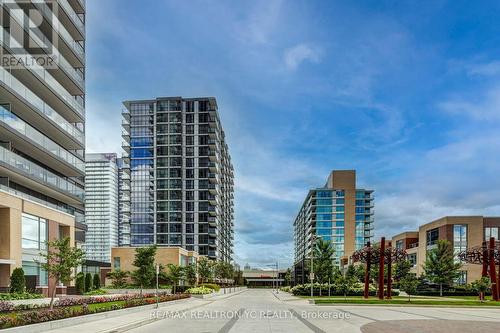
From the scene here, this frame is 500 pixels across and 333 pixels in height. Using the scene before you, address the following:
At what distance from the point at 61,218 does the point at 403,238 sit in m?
78.1

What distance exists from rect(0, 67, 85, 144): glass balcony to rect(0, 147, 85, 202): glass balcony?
542 centimetres

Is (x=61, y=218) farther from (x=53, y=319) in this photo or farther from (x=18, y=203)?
(x=53, y=319)

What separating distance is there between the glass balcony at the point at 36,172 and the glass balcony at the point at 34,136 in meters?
2.23

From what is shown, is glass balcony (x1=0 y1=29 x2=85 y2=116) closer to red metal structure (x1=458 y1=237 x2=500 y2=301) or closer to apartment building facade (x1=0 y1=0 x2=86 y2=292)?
apartment building facade (x1=0 y1=0 x2=86 y2=292)

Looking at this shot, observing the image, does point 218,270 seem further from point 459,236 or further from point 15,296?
point 15,296

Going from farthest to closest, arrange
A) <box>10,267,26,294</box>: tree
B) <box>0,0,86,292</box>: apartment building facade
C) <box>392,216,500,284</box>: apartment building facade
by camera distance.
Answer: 1. <box>392,216,500,284</box>: apartment building facade
2. <box>0,0,86,292</box>: apartment building facade
3. <box>10,267,26,294</box>: tree

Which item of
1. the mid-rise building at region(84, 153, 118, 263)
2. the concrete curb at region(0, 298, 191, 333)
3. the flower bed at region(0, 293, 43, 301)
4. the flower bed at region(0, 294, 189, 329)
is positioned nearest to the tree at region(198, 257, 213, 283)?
the flower bed at region(0, 294, 189, 329)

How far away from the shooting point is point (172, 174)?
125125mm

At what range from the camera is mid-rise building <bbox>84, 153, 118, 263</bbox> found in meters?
180

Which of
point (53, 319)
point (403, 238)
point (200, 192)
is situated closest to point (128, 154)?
point (200, 192)

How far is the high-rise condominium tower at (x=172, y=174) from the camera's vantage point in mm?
121625

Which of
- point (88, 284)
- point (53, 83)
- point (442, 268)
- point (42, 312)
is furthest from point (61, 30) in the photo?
point (442, 268)

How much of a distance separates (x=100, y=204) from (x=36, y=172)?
14936cm

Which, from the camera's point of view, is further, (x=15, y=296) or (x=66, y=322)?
(x=15, y=296)
